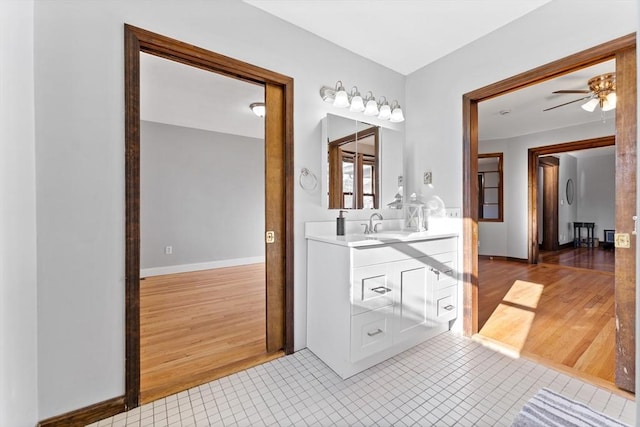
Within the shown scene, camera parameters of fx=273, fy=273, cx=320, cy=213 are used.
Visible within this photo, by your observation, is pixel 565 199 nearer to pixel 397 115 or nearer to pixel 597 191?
pixel 597 191

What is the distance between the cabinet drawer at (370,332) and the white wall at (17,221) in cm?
154

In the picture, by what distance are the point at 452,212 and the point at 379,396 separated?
162cm

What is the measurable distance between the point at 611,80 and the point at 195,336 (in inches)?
187

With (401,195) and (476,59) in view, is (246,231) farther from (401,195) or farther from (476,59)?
(476,59)

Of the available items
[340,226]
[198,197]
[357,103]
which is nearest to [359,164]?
[357,103]

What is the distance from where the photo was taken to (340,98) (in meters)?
2.25

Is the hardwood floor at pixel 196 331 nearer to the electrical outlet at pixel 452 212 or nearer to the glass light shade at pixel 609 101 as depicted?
the electrical outlet at pixel 452 212

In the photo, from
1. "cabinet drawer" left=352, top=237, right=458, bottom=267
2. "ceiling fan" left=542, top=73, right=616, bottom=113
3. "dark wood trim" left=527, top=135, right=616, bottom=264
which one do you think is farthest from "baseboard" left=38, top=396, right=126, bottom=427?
"dark wood trim" left=527, top=135, right=616, bottom=264

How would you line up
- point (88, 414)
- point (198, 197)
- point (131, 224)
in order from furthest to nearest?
point (198, 197), point (131, 224), point (88, 414)

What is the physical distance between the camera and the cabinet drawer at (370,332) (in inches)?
68.1

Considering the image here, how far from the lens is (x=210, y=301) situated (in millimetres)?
3252

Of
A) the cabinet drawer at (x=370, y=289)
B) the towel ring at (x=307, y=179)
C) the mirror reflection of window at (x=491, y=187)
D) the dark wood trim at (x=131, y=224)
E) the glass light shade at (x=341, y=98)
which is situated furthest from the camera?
the mirror reflection of window at (x=491, y=187)

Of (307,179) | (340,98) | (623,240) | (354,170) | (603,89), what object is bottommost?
(623,240)

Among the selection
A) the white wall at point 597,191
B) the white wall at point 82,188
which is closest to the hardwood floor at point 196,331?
the white wall at point 82,188
